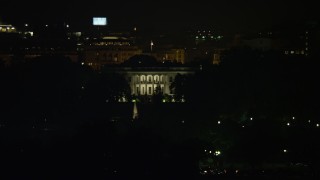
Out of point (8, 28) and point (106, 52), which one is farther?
point (8, 28)

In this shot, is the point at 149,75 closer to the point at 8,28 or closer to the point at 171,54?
the point at 171,54

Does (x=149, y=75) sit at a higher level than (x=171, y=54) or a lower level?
lower

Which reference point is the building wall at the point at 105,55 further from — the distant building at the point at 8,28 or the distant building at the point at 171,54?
the distant building at the point at 8,28

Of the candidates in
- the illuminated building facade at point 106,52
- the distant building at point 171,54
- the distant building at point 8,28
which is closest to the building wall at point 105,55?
the illuminated building facade at point 106,52

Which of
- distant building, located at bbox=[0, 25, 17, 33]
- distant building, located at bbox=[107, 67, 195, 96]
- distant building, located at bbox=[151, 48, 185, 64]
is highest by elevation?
distant building, located at bbox=[0, 25, 17, 33]

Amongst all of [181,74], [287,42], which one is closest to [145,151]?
[181,74]

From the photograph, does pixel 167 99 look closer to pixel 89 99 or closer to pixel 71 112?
pixel 89 99

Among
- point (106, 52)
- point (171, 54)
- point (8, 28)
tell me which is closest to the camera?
point (106, 52)

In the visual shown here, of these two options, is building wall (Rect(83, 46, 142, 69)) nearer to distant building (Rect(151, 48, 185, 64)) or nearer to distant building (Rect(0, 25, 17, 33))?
distant building (Rect(151, 48, 185, 64))

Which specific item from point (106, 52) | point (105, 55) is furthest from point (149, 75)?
point (106, 52)

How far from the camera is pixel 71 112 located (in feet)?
168

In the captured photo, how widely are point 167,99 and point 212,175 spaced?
1277 inches

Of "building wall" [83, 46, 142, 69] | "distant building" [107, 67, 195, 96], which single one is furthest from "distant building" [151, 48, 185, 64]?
"distant building" [107, 67, 195, 96]

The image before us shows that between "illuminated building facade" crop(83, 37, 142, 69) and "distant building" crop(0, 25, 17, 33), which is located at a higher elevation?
"distant building" crop(0, 25, 17, 33)
